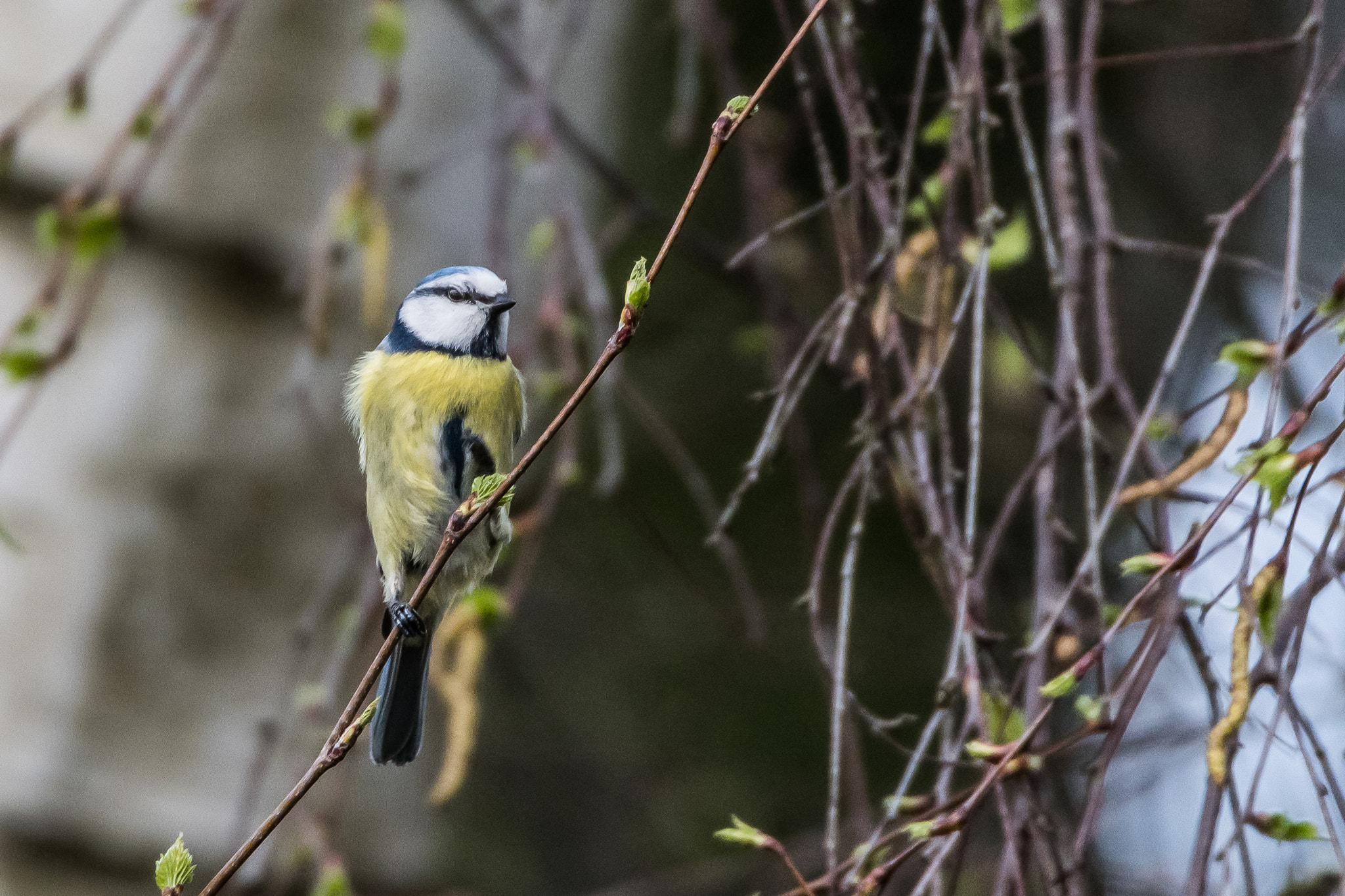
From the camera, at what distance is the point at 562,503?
2604 mm

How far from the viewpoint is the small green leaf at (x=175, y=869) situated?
2.72 ft

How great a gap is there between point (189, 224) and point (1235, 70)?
6.88ft

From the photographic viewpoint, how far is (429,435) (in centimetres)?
134

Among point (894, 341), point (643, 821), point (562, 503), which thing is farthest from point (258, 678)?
point (894, 341)

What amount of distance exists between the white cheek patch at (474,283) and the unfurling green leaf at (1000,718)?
0.65 metres

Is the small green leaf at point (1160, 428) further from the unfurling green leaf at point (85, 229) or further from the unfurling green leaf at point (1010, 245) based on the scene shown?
the unfurling green leaf at point (85, 229)

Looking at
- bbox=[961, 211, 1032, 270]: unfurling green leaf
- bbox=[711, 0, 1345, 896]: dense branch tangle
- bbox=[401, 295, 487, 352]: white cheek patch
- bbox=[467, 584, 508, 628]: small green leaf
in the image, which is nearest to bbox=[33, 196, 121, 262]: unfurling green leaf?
bbox=[401, 295, 487, 352]: white cheek patch

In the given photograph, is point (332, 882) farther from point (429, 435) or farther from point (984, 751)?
point (984, 751)

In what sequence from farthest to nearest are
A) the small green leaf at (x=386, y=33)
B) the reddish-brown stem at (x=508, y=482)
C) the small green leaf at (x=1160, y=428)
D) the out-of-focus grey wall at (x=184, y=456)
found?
1. the out-of-focus grey wall at (x=184, y=456)
2. the small green leaf at (x=386, y=33)
3. the small green leaf at (x=1160, y=428)
4. the reddish-brown stem at (x=508, y=482)

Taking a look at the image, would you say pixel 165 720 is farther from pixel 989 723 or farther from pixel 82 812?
pixel 989 723

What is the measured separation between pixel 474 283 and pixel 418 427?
0.19 m

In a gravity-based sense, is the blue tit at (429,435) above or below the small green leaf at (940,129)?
below

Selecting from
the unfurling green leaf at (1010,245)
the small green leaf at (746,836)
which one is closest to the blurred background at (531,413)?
the unfurling green leaf at (1010,245)

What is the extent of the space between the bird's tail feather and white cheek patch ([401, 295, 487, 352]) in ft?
1.14
